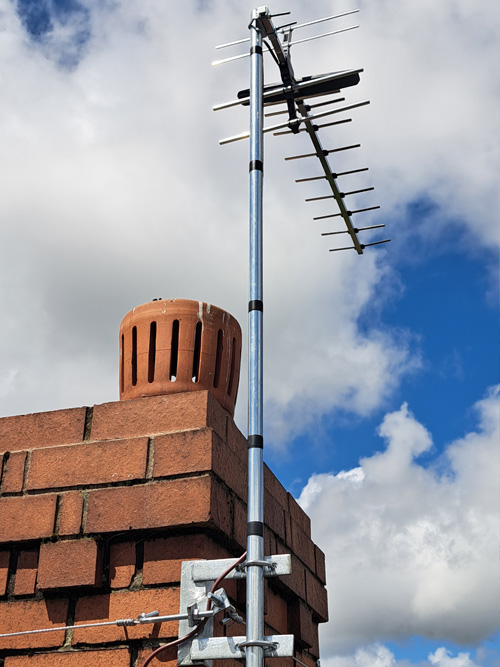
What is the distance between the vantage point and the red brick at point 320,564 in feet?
13.3

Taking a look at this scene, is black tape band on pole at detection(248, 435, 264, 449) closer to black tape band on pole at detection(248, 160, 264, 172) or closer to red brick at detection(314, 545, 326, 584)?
black tape band on pole at detection(248, 160, 264, 172)

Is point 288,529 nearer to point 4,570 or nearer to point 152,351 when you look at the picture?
point 152,351

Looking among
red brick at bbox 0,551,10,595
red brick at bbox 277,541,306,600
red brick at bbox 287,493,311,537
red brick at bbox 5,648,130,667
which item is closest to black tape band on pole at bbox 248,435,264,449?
red brick at bbox 5,648,130,667

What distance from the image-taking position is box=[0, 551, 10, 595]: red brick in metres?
2.85

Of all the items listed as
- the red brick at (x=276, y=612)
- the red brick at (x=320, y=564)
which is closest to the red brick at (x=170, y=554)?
the red brick at (x=276, y=612)

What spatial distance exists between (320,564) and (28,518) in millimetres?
1822

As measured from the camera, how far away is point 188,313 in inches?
127

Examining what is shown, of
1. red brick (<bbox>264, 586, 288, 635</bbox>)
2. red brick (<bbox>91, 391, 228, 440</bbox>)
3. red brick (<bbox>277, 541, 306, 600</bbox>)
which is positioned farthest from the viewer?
red brick (<bbox>277, 541, 306, 600</bbox>)

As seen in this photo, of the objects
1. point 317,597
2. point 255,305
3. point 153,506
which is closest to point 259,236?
point 255,305

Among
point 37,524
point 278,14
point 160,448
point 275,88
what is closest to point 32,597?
point 37,524

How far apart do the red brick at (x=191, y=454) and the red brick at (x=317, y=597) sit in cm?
115

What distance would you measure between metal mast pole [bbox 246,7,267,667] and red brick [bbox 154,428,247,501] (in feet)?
0.86

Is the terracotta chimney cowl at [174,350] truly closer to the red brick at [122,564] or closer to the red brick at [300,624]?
the red brick at [122,564]

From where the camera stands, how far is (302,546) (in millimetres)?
3791
